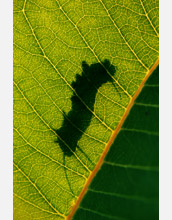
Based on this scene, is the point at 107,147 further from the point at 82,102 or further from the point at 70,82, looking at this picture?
the point at 70,82

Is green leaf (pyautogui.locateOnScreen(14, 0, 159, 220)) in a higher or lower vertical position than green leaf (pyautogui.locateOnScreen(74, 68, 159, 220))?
higher

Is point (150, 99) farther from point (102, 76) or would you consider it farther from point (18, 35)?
point (18, 35)

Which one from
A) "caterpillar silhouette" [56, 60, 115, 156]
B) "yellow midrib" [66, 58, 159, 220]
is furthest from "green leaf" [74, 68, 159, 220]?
"caterpillar silhouette" [56, 60, 115, 156]

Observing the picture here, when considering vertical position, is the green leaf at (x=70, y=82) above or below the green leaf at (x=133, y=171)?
above

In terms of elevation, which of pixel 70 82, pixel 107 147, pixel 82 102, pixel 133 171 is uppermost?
pixel 70 82

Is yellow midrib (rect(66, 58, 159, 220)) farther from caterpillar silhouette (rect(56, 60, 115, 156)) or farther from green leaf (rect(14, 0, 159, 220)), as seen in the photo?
caterpillar silhouette (rect(56, 60, 115, 156))

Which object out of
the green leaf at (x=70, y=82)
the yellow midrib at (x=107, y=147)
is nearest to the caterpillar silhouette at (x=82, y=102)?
the green leaf at (x=70, y=82)

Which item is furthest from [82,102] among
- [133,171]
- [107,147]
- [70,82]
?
[133,171]

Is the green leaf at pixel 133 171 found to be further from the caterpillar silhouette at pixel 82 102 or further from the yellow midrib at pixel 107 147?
the caterpillar silhouette at pixel 82 102
